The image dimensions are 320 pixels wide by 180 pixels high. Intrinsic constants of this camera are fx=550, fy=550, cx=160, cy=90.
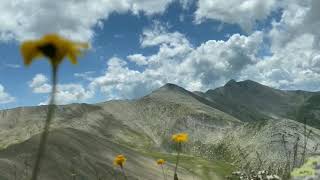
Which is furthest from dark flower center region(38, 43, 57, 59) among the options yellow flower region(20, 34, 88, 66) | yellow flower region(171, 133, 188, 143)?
yellow flower region(171, 133, 188, 143)

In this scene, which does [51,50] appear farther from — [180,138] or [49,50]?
[180,138]

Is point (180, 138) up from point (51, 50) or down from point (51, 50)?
down

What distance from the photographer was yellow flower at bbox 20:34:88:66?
3.72 metres

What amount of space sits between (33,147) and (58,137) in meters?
20.8

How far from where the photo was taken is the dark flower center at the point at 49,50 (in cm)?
372

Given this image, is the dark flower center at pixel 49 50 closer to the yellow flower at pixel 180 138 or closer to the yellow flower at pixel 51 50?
the yellow flower at pixel 51 50

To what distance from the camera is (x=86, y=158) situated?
137m

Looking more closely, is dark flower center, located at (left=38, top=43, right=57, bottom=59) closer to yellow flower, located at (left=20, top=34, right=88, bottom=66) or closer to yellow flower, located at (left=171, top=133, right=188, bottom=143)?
yellow flower, located at (left=20, top=34, right=88, bottom=66)

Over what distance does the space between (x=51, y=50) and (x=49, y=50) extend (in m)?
0.01

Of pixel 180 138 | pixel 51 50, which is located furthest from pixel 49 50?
pixel 180 138

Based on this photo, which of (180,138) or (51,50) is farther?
(180,138)

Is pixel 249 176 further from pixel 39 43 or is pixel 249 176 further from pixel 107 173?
pixel 107 173

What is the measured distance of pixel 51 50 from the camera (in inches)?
148

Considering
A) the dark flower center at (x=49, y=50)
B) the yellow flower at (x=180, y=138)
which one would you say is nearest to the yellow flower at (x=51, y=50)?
the dark flower center at (x=49, y=50)
